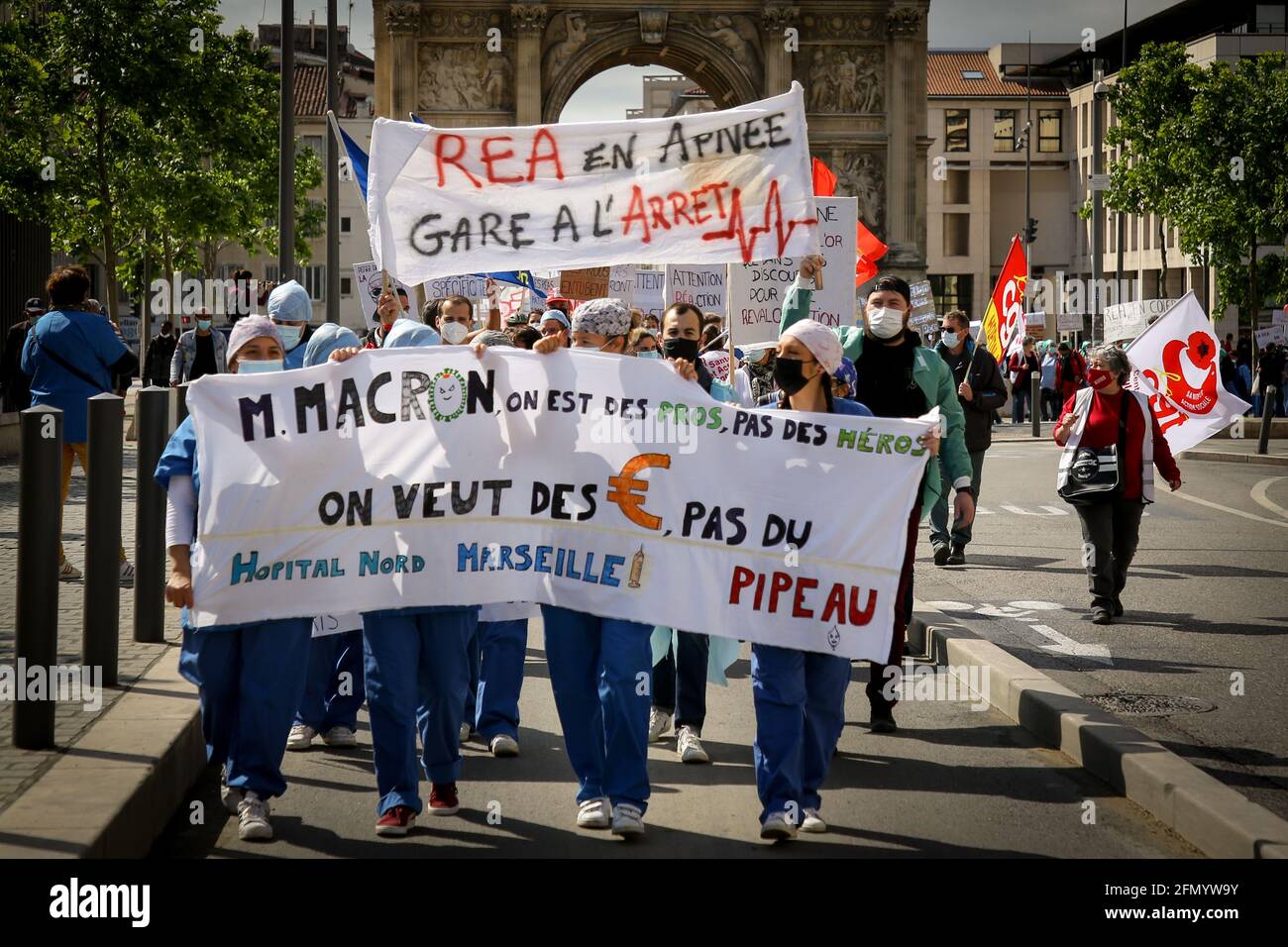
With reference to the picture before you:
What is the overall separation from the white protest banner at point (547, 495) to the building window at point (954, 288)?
272ft

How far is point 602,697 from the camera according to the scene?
6180 mm

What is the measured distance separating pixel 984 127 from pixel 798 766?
284 feet

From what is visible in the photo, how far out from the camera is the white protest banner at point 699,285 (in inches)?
709

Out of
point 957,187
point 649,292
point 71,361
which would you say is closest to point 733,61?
point 649,292

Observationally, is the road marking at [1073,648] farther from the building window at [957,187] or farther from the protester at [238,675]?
the building window at [957,187]

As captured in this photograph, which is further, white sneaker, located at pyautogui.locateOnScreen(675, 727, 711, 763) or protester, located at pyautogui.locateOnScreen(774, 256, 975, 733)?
protester, located at pyautogui.locateOnScreen(774, 256, 975, 733)

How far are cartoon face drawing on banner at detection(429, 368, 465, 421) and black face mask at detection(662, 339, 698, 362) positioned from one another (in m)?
1.35

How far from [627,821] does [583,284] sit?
40.5 ft

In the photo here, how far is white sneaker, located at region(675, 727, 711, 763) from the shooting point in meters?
7.31

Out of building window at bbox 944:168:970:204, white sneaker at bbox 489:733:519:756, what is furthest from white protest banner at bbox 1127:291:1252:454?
building window at bbox 944:168:970:204

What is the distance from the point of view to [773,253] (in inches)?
299

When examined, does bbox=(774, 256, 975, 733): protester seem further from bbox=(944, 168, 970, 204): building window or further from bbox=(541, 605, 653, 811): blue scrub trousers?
bbox=(944, 168, 970, 204): building window

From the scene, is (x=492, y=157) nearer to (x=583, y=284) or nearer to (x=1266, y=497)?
(x=583, y=284)

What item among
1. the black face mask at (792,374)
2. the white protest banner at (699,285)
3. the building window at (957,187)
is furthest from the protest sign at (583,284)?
the building window at (957,187)
